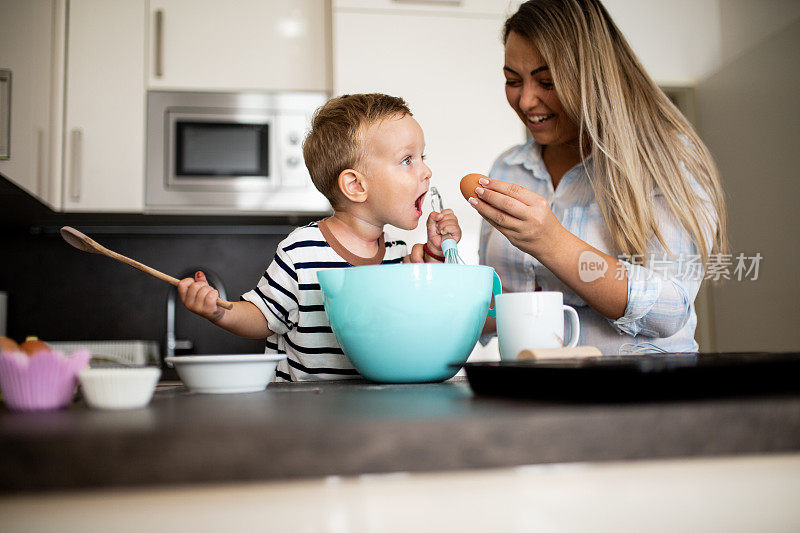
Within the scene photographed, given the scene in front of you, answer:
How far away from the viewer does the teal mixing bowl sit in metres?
0.74

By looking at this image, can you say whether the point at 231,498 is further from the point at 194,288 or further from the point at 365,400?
the point at 194,288

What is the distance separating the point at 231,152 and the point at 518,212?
159 cm

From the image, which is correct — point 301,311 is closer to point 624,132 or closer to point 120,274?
point 624,132

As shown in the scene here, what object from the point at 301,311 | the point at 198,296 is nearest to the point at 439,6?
the point at 301,311

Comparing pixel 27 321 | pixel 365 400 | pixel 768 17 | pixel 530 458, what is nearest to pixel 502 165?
pixel 365 400

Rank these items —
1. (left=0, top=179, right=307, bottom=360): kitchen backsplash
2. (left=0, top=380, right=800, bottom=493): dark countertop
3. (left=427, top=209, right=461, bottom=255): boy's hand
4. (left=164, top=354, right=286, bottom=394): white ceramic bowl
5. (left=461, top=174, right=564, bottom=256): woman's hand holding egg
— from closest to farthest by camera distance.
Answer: (left=0, top=380, right=800, bottom=493): dark countertop < (left=164, top=354, right=286, bottom=394): white ceramic bowl < (left=461, top=174, right=564, bottom=256): woman's hand holding egg < (left=427, top=209, right=461, bottom=255): boy's hand < (left=0, top=179, right=307, bottom=360): kitchen backsplash

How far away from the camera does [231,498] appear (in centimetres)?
41

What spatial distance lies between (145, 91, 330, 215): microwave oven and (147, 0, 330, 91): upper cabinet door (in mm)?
50

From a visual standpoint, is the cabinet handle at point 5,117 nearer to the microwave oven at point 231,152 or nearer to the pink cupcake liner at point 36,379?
the microwave oven at point 231,152

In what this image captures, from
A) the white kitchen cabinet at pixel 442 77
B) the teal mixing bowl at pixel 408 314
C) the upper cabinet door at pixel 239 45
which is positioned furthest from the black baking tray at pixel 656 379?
the upper cabinet door at pixel 239 45

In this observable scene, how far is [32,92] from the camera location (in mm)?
1998

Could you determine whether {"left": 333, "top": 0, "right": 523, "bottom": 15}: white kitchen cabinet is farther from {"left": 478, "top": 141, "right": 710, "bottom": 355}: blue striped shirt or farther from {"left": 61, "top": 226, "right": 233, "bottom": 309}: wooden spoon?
{"left": 61, "top": 226, "right": 233, "bottom": 309}: wooden spoon

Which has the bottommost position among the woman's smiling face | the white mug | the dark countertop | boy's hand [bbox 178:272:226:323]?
the dark countertop

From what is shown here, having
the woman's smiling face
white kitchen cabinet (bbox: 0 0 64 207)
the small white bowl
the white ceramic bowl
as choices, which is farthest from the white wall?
Answer: white kitchen cabinet (bbox: 0 0 64 207)
